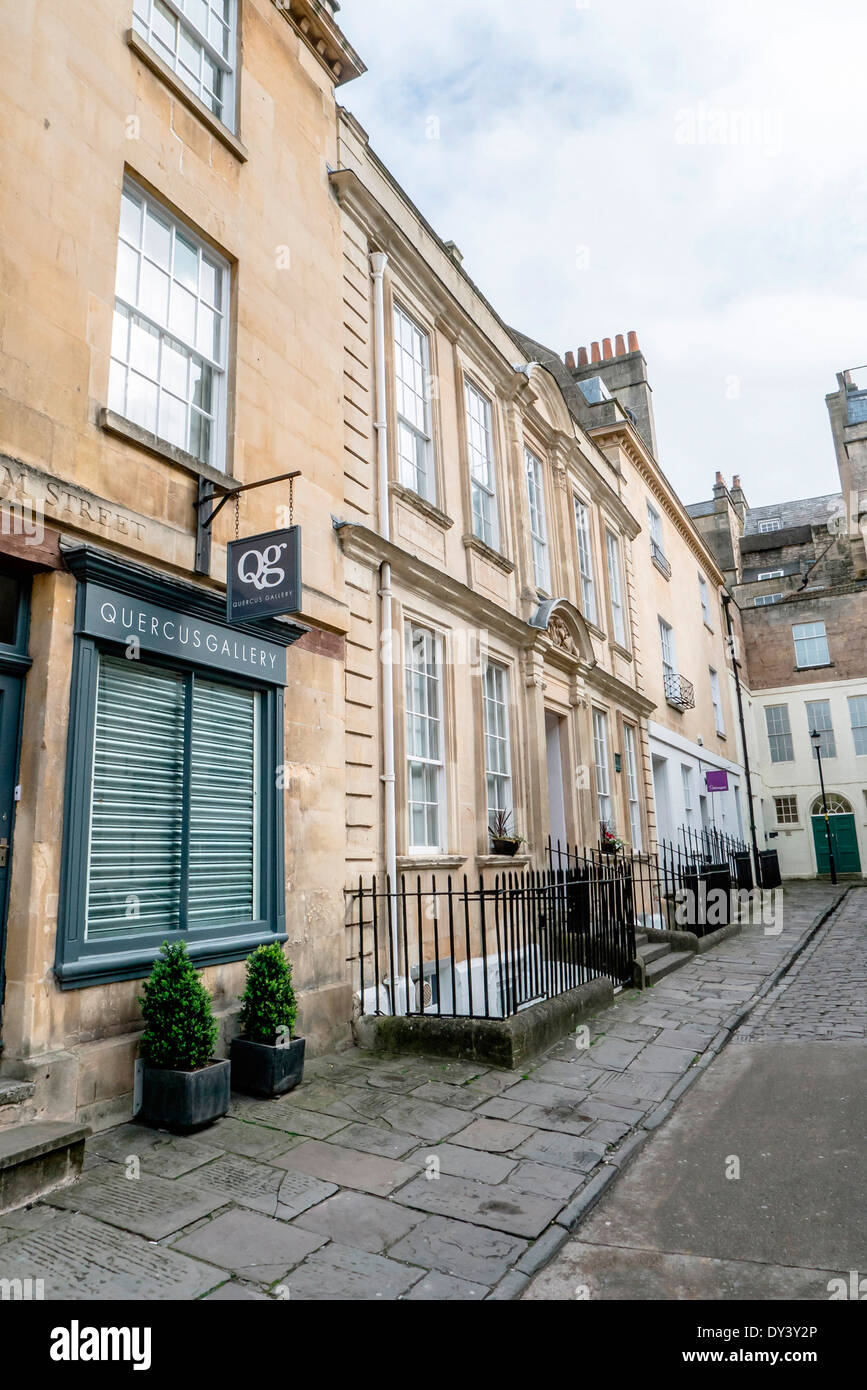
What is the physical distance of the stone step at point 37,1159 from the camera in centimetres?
370

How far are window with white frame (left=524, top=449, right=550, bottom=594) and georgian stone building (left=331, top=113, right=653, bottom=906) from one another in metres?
0.04

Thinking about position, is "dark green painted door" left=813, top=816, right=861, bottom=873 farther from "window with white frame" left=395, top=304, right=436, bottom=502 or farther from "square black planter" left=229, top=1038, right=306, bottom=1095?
"square black planter" left=229, top=1038, right=306, bottom=1095

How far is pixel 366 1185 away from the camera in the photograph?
163 inches

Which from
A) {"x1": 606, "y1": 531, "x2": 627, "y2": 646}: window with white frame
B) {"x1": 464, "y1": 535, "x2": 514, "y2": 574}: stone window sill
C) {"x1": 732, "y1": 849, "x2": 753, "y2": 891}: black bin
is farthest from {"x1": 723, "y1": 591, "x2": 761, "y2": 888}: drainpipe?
{"x1": 464, "y1": 535, "x2": 514, "y2": 574}: stone window sill

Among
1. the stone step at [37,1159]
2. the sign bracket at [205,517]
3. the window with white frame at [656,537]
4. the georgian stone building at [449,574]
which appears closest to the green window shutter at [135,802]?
the sign bracket at [205,517]

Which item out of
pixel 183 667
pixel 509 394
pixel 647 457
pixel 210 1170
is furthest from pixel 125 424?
pixel 647 457

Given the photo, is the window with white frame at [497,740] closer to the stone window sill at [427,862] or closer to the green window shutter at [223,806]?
the stone window sill at [427,862]

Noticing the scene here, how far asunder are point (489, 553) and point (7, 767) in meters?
7.38

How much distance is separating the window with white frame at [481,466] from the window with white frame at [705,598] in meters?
14.8

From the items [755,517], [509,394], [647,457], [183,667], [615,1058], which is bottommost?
[615,1058]

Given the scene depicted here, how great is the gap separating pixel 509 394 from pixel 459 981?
27.4 feet

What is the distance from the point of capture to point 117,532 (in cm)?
538

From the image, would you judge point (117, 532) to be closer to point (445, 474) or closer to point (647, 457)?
point (445, 474)

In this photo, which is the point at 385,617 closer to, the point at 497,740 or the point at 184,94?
the point at 497,740
